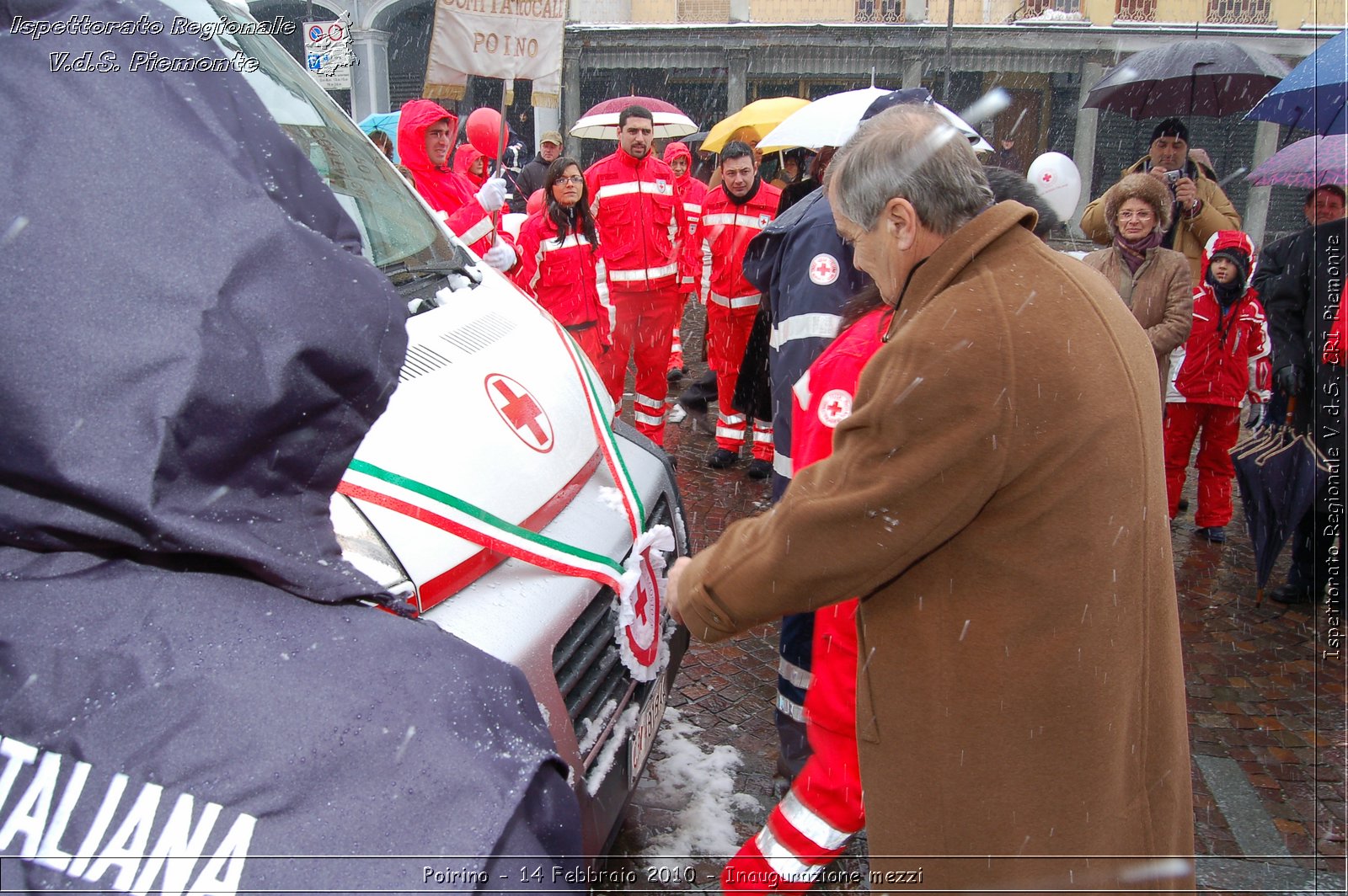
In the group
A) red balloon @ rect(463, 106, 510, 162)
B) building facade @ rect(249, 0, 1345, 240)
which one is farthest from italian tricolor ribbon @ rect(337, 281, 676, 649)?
building facade @ rect(249, 0, 1345, 240)

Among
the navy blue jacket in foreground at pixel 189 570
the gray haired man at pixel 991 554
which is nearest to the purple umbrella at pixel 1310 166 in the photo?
the gray haired man at pixel 991 554

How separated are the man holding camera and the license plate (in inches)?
195

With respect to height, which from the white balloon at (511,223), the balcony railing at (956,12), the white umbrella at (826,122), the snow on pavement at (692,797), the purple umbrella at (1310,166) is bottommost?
the snow on pavement at (692,797)

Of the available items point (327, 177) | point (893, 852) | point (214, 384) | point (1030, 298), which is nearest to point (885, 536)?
point (1030, 298)

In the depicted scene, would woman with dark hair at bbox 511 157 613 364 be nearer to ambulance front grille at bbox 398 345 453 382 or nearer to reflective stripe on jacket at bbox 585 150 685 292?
reflective stripe on jacket at bbox 585 150 685 292

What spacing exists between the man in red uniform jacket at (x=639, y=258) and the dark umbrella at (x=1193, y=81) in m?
4.25

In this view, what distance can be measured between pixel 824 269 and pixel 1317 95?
15.5 ft

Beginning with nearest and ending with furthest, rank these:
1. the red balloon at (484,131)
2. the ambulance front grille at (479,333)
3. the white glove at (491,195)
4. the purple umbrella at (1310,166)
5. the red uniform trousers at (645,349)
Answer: the ambulance front grille at (479,333) < the purple umbrella at (1310,166) < the white glove at (491,195) < the red uniform trousers at (645,349) < the red balloon at (484,131)

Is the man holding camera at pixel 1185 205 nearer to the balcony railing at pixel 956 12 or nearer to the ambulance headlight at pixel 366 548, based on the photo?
the ambulance headlight at pixel 366 548

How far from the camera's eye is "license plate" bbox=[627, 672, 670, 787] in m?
2.46

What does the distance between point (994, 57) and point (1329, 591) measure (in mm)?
20648

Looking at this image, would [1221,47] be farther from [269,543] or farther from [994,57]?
[994,57]

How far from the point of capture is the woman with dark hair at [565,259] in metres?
6.80

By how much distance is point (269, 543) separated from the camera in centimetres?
93
